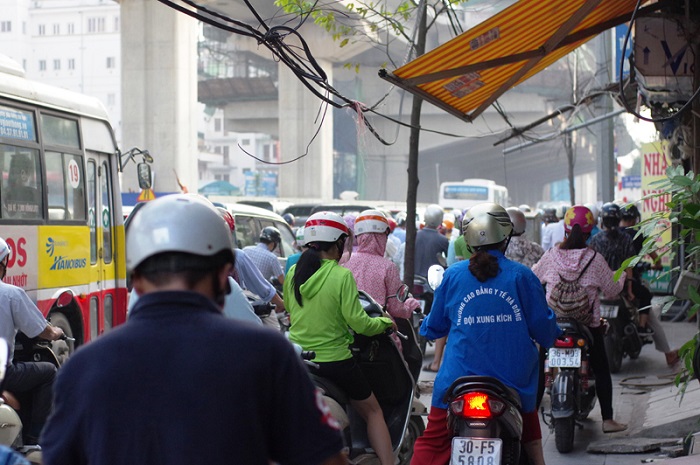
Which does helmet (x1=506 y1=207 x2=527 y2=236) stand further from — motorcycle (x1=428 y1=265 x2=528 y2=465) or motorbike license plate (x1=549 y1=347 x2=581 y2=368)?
motorcycle (x1=428 y1=265 x2=528 y2=465)

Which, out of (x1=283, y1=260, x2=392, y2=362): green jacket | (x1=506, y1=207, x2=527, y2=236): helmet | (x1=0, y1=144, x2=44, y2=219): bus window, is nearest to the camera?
(x1=283, y1=260, x2=392, y2=362): green jacket

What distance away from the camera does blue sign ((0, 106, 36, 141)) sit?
408 inches

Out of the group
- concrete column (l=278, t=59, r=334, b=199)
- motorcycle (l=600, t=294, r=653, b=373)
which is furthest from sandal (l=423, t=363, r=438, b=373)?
concrete column (l=278, t=59, r=334, b=199)

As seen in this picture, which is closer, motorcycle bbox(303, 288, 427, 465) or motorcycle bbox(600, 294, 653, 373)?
motorcycle bbox(303, 288, 427, 465)

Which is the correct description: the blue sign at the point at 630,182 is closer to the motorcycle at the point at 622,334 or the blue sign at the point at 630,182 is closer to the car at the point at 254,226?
the car at the point at 254,226

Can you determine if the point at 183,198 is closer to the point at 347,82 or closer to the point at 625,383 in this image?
the point at 625,383

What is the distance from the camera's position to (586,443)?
26.9 feet

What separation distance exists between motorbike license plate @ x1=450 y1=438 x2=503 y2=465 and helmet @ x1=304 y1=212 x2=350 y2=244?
1.57 m

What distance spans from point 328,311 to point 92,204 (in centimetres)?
696

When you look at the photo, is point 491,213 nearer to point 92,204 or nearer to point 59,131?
point 59,131

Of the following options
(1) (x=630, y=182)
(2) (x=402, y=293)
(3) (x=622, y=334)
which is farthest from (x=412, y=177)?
(1) (x=630, y=182)

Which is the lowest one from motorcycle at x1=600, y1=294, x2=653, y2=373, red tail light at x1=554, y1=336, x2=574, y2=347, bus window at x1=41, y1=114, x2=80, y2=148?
motorcycle at x1=600, y1=294, x2=653, y2=373

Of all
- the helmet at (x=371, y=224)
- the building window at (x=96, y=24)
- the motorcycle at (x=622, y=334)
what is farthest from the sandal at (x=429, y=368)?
the building window at (x=96, y=24)

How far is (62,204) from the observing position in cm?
1142
